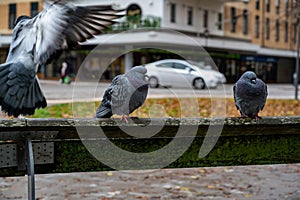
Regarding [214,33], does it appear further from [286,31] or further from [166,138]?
[166,138]

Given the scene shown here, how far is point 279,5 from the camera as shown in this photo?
1913 inches

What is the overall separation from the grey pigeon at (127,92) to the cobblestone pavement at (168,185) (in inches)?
88.7

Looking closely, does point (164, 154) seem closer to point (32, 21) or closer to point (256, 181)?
point (32, 21)

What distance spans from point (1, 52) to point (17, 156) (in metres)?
1.66

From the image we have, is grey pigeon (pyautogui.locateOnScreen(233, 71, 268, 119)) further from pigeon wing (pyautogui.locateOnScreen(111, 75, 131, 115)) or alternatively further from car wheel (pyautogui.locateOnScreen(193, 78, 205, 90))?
car wheel (pyautogui.locateOnScreen(193, 78, 205, 90))

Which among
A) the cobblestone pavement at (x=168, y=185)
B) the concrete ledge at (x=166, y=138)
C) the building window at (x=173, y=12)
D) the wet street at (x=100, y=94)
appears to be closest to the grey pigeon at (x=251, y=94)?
the concrete ledge at (x=166, y=138)

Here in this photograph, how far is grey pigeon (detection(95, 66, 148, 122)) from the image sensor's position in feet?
11.5

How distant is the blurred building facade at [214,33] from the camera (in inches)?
1339

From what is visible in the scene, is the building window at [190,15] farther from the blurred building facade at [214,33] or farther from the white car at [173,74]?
the white car at [173,74]

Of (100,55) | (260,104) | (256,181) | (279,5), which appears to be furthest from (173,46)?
(260,104)

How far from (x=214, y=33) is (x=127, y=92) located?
3732cm

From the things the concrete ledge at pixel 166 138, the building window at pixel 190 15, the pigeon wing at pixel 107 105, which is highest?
the building window at pixel 190 15

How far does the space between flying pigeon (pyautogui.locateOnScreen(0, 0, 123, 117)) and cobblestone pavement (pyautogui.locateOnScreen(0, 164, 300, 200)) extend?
2.14 m

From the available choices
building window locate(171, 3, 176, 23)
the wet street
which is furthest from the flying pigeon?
building window locate(171, 3, 176, 23)
